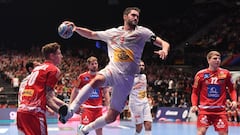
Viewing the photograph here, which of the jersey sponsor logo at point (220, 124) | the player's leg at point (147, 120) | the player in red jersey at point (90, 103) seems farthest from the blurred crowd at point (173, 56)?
the jersey sponsor logo at point (220, 124)

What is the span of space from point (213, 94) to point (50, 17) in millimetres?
23425

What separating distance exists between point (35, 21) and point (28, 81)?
24.6m

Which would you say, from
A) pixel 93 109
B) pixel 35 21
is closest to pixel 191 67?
pixel 35 21

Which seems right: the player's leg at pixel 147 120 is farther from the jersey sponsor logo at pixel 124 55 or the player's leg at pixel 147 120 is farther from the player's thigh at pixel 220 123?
the jersey sponsor logo at pixel 124 55

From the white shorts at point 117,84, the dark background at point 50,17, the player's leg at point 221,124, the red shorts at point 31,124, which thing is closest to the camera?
the red shorts at point 31,124

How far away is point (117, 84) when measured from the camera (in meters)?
6.50

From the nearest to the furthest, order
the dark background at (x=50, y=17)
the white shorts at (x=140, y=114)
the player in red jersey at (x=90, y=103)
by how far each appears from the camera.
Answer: the player in red jersey at (x=90, y=103) → the white shorts at (x=140, y=114) → the dark background at (x=50, y=17)

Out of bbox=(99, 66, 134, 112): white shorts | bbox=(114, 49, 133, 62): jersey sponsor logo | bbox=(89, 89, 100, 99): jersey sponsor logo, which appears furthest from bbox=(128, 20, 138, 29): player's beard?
bbox=(89, 89, 100, 99): jersey sponsor logo

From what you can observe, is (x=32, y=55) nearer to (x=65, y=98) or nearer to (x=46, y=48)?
(x=65, y=98)

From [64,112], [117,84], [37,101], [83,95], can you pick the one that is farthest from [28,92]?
[117,84]

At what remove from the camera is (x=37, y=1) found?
29.7 metres

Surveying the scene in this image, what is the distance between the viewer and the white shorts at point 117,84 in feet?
21.1

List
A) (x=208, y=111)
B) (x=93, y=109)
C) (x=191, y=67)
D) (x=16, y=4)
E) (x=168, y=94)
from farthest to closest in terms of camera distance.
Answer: (x=16, y=4), (x=191, y=67), (x=168, y=94), (x=93, y=109), (x=208, y=111)

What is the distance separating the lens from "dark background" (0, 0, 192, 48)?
29062mm
